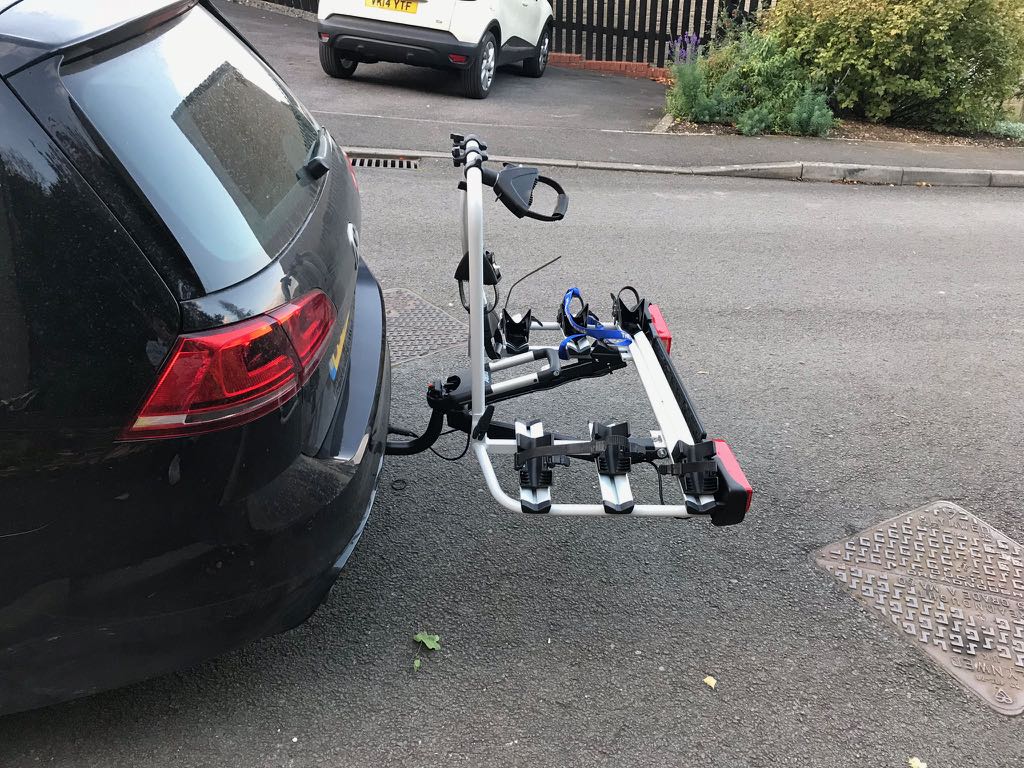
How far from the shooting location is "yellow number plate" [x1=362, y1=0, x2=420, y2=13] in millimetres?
9391

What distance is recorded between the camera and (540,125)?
30.6 ft

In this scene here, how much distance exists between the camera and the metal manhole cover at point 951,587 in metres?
2.62

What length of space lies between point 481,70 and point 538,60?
8.31 feet

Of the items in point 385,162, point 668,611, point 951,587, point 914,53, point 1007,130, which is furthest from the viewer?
point 1007,130

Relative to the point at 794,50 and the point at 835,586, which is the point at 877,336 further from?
the point at 794,50

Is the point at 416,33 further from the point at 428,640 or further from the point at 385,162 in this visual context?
the point at 428,640

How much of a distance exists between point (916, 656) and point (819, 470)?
1022 mm

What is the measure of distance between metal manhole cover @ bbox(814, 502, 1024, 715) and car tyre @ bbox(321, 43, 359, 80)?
886 cm

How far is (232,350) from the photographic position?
1811mm

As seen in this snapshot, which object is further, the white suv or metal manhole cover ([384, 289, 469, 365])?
the white suv

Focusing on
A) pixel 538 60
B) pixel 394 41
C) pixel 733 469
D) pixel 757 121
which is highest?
pixel 394 41

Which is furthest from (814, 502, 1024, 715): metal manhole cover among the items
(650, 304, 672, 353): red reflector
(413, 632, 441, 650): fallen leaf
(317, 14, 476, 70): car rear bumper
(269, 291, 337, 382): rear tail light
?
(317, 14, 476, 70): car rear bumper

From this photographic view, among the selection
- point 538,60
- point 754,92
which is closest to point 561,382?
point 754,92

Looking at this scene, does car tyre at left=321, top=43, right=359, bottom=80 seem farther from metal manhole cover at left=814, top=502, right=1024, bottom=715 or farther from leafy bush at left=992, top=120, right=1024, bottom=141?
metal manhole cover at left=814, top=502, right=1024, bottom=715
